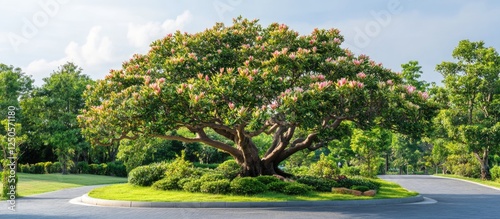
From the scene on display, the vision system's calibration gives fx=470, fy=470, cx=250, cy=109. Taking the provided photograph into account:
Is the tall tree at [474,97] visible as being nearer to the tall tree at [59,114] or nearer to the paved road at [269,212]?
the paved road at [269,212]

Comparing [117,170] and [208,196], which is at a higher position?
[208,196]

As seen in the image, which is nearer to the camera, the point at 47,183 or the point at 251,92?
the point at 251,92

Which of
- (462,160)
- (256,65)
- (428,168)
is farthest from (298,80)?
(428,168)

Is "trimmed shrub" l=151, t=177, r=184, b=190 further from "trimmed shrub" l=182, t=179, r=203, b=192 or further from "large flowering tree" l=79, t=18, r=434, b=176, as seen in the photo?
"large flowering tree" l=79, t=18, r=434, b=176

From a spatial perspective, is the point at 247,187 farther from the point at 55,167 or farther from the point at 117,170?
the point at 55,167

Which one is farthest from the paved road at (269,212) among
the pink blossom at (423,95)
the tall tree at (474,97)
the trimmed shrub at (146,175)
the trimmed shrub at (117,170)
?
the trimmed shrub at (117,170)

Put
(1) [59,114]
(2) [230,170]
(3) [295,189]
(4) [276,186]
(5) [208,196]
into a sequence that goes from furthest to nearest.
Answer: (1) [59,114]
(2) [230,170]
(4) [276,186]
(3) [295,189]
(5) [208,196]

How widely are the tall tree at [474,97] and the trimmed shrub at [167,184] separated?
24305 millimetres

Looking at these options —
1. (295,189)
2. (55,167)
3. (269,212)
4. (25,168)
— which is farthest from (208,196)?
(25,168)

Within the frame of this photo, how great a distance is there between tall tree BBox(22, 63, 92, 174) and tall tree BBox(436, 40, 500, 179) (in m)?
33.2

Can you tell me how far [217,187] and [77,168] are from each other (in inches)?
1482

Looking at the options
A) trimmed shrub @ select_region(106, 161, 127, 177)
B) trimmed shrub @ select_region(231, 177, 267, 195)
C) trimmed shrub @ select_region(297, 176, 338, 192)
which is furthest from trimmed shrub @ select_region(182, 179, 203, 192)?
trimmed shrub @ select_region(106, 161, 127, 177)

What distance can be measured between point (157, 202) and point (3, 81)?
141ft

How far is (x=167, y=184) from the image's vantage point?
69.8ft
